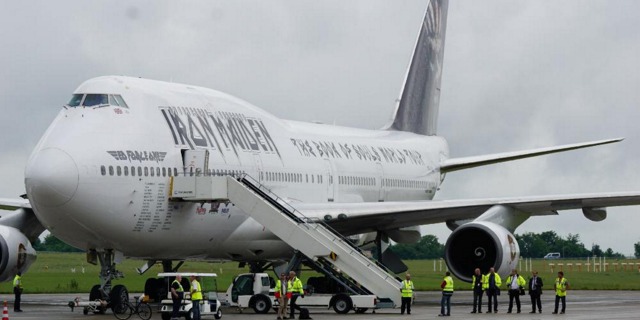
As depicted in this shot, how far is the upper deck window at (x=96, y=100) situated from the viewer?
28.1 m

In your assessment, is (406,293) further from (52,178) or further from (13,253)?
(13,253)

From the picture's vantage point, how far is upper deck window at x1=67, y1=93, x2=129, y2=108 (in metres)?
28.1

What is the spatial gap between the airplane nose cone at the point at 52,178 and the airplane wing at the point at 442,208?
839cm

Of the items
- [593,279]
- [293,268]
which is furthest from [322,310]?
[593,279]

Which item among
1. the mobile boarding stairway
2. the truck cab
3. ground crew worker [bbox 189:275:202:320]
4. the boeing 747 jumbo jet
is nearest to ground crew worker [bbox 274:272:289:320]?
the mobile boarding stairway

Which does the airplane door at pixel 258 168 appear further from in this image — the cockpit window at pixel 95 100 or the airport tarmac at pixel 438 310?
the cockpit window at pixel 95 100

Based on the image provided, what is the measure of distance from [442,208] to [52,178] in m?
11.0

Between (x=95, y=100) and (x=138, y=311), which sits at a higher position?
(x=95, y=100)

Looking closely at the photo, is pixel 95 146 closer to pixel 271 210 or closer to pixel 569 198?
pixel 271 210

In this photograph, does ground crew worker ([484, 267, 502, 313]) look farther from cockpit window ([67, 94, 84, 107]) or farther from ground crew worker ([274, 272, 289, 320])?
cockpit window ([67, 94, 84, 107])

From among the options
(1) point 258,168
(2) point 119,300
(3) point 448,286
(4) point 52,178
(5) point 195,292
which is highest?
(1) point 258,168

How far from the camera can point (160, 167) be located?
28.1 metres

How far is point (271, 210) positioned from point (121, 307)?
438 centimetres

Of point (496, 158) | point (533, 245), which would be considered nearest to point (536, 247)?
point (533, 245)
